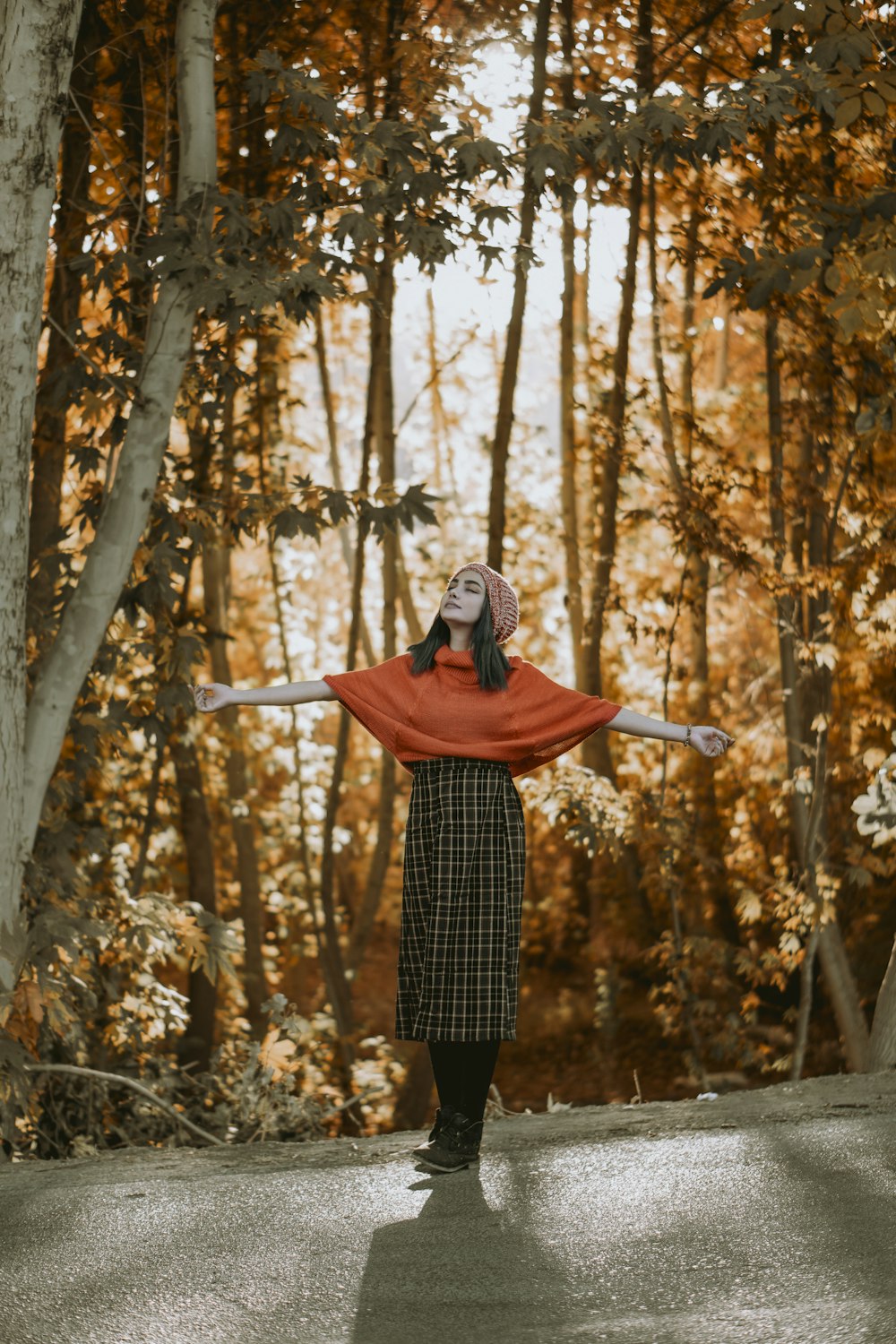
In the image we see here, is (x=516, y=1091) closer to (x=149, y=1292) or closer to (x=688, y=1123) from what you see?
(x=688, y=1123)

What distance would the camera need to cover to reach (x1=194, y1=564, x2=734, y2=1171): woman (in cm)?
408

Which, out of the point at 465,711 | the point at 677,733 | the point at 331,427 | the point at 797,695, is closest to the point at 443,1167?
the point at 465,711

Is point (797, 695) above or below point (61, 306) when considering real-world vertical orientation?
below

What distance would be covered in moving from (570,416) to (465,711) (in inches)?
416

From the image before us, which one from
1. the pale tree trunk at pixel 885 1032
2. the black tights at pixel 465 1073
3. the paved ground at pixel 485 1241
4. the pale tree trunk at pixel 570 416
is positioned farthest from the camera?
the pale tree trunk at pixel 570 416

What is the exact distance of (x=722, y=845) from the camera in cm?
1188

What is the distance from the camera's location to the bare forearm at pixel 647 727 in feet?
13.5

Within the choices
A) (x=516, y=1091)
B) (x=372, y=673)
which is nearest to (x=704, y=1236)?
(x=372, y=673)

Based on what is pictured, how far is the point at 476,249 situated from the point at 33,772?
103 inches

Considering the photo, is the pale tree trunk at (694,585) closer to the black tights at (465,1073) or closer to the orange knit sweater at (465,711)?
the orange knit sweater at (465,711)

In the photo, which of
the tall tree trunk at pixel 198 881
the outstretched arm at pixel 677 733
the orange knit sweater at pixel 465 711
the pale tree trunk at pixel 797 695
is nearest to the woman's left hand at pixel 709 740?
the outstretched arm at pixel 677 733

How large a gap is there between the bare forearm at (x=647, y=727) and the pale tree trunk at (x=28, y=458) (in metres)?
2.21

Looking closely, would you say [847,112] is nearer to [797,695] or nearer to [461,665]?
[461,665]

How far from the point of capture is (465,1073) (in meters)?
4.12
